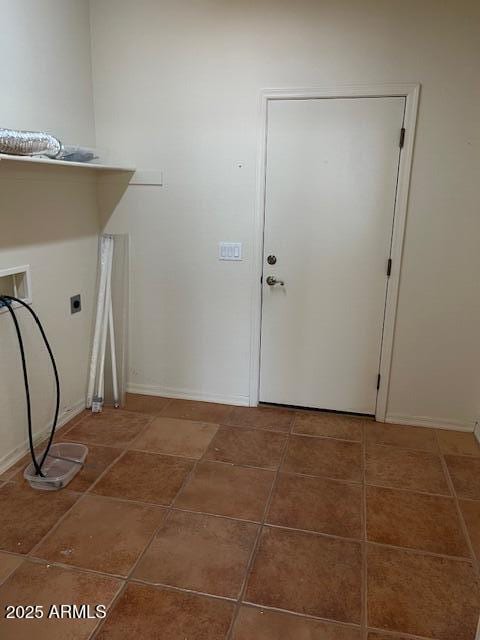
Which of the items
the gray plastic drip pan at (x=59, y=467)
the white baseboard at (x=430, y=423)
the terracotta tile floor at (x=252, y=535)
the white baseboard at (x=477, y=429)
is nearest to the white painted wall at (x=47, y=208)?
the gray plastic drip pan at (x=59, y=467)

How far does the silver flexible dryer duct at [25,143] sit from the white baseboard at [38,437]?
5.18 feet

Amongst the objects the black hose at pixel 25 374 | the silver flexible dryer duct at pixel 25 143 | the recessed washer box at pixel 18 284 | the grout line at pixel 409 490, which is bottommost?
the grout line at pixel 409 490

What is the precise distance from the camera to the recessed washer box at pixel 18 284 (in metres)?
2.50

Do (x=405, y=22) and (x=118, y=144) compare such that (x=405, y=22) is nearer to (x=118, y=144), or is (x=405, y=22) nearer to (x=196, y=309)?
(x=118, y=144)

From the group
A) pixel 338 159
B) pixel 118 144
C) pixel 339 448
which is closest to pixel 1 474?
pixel 339 448

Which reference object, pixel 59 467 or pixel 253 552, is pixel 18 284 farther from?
pixel 253 552

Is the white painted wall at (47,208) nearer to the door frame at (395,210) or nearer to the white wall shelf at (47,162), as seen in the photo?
the white wall shelf at (47,162)

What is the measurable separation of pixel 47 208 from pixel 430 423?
275 centimetres

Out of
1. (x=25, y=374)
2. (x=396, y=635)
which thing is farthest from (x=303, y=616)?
(x=25, y=374)

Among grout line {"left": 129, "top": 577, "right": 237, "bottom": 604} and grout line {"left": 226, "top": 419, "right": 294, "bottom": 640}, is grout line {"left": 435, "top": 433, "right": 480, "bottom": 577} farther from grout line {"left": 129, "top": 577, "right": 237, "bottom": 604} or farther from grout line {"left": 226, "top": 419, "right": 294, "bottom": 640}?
grout line {"left": 129, "top": 577, "right": 237, "bottom": 604}

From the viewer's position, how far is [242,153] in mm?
2980

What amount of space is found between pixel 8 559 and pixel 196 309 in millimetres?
1845

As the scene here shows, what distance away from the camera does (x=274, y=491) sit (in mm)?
2426

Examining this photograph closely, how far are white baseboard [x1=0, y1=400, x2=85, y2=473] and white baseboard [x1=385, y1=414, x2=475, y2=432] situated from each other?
82.8 inches
